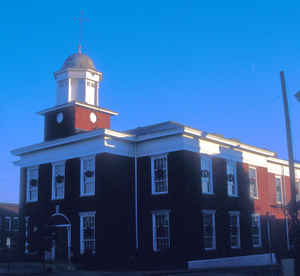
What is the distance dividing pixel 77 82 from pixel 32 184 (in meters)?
8.62

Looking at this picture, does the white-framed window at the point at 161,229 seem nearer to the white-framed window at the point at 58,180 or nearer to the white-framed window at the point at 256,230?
the white-framed window at the point at 58,180

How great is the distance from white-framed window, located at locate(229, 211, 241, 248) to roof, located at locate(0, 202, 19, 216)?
41030 mm

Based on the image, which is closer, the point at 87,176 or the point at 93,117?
the point at 87,176

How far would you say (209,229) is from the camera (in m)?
32.2

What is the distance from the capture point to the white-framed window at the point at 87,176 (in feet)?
106

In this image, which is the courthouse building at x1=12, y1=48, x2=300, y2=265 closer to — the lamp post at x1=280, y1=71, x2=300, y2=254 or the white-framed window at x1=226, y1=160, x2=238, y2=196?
the white-framed window at x1=226, y1=160, x2=238, y2=196

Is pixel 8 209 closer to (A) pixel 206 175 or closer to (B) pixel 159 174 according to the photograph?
(B) pixel 159 174

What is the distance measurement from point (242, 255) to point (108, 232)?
10574mm

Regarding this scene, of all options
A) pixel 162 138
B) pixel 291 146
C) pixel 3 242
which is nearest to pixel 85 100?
pixel 162 138

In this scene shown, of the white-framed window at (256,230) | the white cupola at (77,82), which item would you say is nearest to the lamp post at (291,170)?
the white-framed window at (256,230)

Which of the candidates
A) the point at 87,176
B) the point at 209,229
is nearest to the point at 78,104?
the point at 87,176

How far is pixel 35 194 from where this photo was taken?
3662cm

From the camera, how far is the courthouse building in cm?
3106

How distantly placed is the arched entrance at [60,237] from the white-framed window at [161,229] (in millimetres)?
6066
